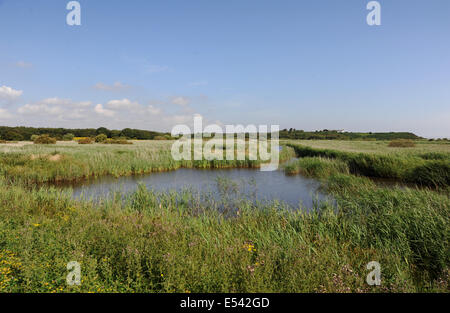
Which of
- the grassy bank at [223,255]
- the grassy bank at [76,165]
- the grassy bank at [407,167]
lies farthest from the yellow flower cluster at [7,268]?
the grassy bank at [407,167]

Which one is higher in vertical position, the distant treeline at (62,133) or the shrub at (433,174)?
the distant treeline at (62,133)

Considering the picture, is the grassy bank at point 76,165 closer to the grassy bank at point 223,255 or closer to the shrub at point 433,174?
the grassy bank at point 223,255

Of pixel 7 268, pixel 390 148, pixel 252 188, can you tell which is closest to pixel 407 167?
pixel 252 188

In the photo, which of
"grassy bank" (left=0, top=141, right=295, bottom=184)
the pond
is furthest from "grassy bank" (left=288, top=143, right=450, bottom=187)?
"grassy bank" (left=0, top=141, right=295, bottom=184)

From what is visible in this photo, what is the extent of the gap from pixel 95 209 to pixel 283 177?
41.4ft

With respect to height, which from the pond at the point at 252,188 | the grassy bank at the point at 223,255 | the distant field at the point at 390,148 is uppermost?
the distant field at the point at 390,148

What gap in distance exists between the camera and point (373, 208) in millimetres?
7238

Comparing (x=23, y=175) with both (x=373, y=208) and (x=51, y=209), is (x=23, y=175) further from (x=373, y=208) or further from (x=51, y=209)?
(x=373, y=208)

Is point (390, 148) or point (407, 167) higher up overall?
point (390, 148)

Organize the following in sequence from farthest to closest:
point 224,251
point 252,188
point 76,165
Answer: point 76,165, point 252,188, point 224,251

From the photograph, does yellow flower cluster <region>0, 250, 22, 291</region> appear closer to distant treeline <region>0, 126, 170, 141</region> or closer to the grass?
the grass

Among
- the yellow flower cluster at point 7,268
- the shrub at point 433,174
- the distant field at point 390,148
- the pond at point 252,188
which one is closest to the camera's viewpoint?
the yellow flower cluster at point 7,268

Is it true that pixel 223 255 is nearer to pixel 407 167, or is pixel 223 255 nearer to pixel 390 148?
pixel 407 167
